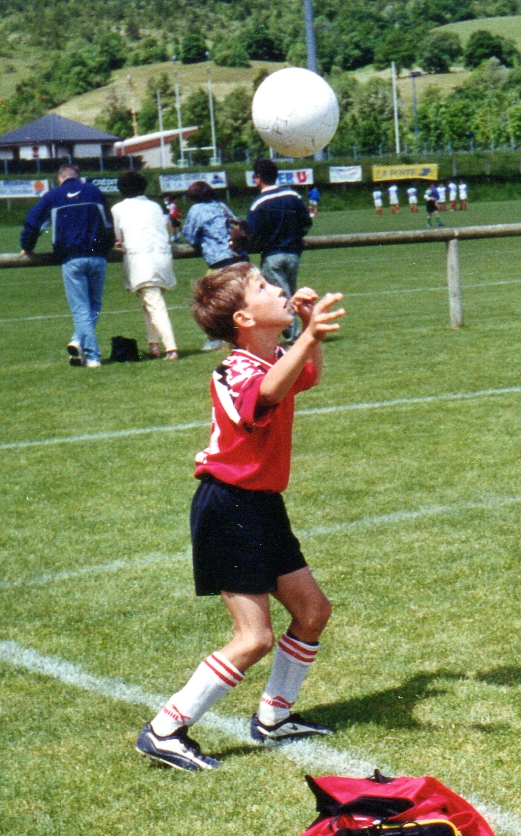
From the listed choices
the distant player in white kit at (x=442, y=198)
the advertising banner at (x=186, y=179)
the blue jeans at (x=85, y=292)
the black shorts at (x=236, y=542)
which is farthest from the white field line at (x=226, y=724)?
the advertising banner at (x=186, y=179)

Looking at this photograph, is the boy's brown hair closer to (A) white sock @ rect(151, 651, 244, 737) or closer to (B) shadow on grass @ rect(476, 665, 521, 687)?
(A) white sock @ rect(151, 651, 244, 737)

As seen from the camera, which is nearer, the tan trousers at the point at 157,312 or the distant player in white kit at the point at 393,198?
the tan trousers at the point at 157,312

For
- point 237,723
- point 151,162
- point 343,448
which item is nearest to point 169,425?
point 343,448

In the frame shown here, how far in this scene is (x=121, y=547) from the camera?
578 centimetres

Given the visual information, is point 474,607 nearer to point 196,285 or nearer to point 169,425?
point 196,285

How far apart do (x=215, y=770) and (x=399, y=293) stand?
1469 cm

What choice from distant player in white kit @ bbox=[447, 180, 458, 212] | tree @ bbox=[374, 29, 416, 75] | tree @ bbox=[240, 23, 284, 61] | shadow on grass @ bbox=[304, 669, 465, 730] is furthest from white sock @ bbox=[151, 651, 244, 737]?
tree @ bbox=[240, 23, 284, 61]

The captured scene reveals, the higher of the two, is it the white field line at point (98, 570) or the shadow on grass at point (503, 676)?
the shadow on grass at point (503, 676)

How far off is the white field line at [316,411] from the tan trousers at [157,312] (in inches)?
133

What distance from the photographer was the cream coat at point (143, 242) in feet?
38.8

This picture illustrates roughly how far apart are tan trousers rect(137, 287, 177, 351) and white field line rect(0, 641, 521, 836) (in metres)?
7.75

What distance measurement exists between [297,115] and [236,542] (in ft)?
8.99

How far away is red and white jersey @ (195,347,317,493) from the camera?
3.51m

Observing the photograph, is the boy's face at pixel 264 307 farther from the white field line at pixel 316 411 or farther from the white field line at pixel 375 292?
the white field line at pixel 375 292
